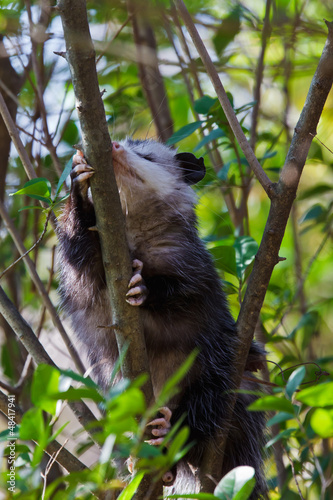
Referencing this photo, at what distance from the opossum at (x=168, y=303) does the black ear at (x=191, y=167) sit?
0.46ft

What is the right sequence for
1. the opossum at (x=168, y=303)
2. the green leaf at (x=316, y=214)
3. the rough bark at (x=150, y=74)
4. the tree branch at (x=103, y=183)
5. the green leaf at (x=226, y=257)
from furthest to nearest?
the rough bark at (x=150, y=74) < the green leaf at (x=316, y=214) < the green leaf at (x=226, y=257) < the opossum at (x=168, y=303) < the tree branch at (x=103, y=183)

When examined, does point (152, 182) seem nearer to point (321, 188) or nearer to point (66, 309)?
point (66, 309)

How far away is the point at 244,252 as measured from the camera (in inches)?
94.1

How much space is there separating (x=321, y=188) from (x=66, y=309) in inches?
61.5

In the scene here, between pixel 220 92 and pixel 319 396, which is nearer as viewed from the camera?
pixel 319 396

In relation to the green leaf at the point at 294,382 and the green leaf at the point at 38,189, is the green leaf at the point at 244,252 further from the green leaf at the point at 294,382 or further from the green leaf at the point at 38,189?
the green leaf at the point at 294,382

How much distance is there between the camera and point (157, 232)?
7.91 feet

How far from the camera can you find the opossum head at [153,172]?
222 cm

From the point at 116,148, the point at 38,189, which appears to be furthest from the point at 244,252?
the point at 38,189

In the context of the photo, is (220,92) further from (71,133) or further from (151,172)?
(71,133)

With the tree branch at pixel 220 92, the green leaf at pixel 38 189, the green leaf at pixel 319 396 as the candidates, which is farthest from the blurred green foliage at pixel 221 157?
the green leaf at pixel 319 396

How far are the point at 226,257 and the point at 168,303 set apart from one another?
359 millimetres

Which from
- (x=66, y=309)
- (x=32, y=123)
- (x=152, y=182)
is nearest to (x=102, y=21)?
(x=32, y=123)

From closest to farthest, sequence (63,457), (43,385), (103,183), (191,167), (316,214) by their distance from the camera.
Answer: (43,385), (103,183), (63,457), (191,167), (316,214)
